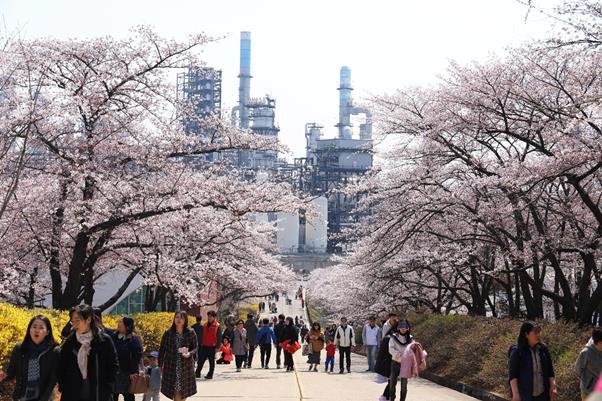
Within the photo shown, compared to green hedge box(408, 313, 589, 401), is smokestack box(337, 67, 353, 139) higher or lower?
higher

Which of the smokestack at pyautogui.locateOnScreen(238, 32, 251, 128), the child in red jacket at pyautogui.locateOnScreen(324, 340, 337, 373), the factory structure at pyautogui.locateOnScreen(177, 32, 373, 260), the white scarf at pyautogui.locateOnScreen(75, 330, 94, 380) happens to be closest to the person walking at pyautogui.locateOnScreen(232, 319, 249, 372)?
the child in red jacket at pyautogui.locateOnScreen(324, 340, 337, 373)

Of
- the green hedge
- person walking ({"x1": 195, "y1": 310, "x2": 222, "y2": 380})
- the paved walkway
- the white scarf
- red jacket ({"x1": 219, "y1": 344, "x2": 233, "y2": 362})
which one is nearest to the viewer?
the white scarf

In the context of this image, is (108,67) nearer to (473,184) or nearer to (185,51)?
(185,51)

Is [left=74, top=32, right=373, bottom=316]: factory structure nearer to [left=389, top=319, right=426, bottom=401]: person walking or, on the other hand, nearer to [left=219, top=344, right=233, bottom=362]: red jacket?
[left=219, top=344, right=233, bottom=362]: red jacket

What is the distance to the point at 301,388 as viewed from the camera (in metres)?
16.6

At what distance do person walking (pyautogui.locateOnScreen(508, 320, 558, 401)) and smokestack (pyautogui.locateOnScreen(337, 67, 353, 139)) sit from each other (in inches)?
5527

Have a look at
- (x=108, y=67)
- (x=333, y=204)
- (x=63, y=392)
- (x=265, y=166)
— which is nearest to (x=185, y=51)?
(x=108, y=67)

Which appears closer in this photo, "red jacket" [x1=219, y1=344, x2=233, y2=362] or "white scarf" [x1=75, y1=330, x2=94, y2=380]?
"white scarf" [x1=75, y1=330, x2=94, y2=380]

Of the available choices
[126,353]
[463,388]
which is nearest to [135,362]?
[126,353]

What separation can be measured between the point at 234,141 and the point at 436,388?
6.53 metres

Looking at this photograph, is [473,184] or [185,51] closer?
[185,51]

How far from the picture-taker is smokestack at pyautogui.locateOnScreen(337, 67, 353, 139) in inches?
5960

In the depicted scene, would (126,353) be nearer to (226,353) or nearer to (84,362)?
(84,362)

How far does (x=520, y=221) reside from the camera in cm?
2072
